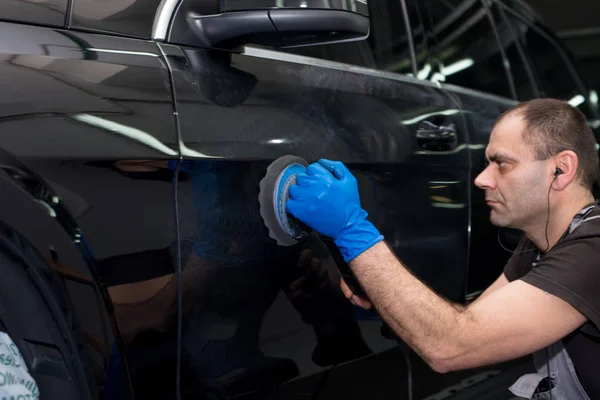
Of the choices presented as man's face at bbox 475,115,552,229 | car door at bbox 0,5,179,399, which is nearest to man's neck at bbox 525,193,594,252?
man's face at bbox 475,115,552,229

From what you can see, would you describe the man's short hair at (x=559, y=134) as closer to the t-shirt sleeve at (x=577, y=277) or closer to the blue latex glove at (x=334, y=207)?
the t-shirt sleeve at (x=577, y=277)

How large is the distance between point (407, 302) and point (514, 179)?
1.55 ft

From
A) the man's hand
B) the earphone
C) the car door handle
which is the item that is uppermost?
the car door handle

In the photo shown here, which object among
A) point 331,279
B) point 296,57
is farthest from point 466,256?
point 296,57

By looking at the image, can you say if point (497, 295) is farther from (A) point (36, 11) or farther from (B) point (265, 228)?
(A) point (36, 11)

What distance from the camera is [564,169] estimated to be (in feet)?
5.41

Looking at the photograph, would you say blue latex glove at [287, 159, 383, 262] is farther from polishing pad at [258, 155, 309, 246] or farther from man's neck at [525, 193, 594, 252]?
man's neck at [525, 193, 594, 252]

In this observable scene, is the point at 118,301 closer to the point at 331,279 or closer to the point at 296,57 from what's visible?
the point at 331,279

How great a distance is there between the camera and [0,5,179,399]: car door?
39.1 inches

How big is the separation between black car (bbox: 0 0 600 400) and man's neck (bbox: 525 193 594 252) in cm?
24

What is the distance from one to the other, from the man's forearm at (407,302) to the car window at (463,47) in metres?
0.87

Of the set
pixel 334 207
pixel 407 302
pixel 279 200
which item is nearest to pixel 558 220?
pixel 407 302

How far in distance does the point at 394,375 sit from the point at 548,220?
21.3 inches

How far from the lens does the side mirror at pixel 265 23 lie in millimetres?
1332
